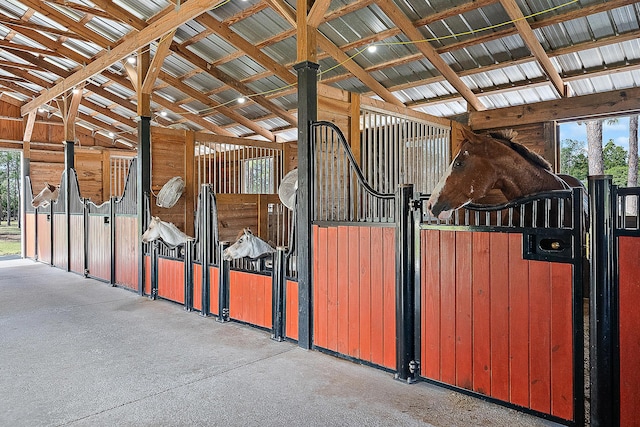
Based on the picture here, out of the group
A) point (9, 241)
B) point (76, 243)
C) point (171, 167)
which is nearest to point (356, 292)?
point (171, 167)

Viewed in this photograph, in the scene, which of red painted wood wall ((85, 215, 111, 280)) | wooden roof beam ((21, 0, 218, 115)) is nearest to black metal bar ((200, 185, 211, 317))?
wooden roof beam ((21, 0, 218, 115))

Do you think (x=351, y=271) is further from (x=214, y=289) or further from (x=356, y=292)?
(x=214, y=289)

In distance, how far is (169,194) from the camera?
5.14m

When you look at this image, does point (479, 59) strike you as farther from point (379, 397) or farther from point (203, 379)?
point (203, 379)

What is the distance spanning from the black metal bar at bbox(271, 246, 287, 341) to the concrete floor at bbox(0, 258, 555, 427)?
0.10m

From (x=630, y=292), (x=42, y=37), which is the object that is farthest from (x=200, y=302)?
(x=42, y=37)

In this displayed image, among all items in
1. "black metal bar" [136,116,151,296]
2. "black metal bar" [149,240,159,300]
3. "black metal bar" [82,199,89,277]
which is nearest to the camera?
"black metal bar" [149,240,159,300]

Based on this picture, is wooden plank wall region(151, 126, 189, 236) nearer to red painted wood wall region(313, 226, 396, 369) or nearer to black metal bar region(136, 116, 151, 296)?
black metal bar region(136, 116, 151, 296)

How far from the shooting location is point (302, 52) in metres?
3.08

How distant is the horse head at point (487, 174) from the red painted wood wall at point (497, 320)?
0.20 m

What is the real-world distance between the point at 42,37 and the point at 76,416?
20.5 feet

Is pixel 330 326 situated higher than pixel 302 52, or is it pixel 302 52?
pixel 302 52

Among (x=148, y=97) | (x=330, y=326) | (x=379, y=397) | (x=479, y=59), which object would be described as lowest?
(x=379, y=397)

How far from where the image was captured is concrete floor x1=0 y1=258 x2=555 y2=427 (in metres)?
1.96
